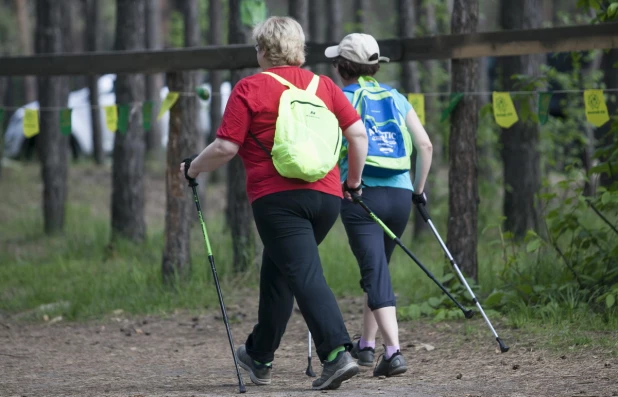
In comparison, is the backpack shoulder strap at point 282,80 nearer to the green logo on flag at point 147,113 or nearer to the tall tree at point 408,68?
the green logo on flag at point 147,113

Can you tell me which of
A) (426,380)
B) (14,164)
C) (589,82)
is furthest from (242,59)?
(14,164)

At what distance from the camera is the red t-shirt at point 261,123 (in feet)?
15.6

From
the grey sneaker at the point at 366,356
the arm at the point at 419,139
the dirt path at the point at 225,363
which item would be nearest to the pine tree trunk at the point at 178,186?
the dirt path at the point at 225,363

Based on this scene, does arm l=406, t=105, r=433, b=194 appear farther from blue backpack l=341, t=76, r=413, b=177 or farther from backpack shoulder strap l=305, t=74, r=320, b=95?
backpack shoulder strap l=305, t=74, r=320, b=95

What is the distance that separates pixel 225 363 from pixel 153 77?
1259 cm

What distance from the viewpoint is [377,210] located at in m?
5.36

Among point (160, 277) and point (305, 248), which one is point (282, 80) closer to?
point (305, 248)

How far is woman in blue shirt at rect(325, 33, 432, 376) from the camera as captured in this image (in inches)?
209

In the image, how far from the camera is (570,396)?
15.3 feet

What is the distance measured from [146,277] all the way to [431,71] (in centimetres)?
622

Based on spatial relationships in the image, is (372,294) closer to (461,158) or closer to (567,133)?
(461,158)

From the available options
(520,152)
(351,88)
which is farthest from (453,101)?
(520,152)

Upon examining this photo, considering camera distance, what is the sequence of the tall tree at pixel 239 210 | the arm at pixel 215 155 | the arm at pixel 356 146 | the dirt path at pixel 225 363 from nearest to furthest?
the arm at pixel 215 155
the arm at pixel 356 146
the dirt path at pixel 225 363
the tall tree at pixel 239 210

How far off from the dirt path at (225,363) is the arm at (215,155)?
1190 mm
